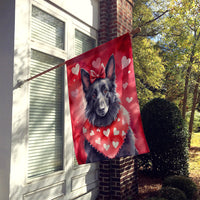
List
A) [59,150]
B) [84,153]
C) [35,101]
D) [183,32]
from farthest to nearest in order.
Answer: [183,32]
[59,150]
[35,101]
[84,153]

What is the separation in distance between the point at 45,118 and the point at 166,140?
421cm

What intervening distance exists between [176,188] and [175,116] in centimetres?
252

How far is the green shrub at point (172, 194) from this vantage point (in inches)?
209

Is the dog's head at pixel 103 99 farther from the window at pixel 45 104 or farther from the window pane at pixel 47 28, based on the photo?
the window pane at pixel 47 28

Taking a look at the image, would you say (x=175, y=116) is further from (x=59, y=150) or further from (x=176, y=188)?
(x=59, y=150)

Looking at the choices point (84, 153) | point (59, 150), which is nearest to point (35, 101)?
point (59, 150)

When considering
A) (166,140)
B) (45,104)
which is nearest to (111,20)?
(45,104)

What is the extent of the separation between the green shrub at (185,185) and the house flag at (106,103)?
3.11 meters

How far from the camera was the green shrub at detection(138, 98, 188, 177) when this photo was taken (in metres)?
7.39

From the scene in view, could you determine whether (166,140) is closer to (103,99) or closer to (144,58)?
(103,99)

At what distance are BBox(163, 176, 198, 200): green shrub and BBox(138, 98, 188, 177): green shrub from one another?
1.39 m

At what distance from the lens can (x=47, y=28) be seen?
15.5ft

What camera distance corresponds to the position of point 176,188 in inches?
220

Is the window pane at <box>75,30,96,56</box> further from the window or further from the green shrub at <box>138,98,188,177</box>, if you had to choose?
the green shrub at <box>138,98,188,177</box>
